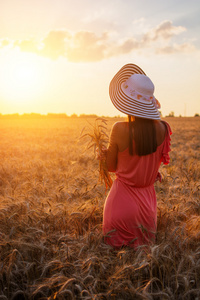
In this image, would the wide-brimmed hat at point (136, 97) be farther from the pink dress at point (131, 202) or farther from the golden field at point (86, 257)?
the golden field at point (86, 257)

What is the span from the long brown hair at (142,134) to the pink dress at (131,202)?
13cm

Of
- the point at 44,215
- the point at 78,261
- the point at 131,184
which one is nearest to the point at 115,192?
the point at 131,184

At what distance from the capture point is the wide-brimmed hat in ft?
6.97

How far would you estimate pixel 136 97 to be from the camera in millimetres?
2174

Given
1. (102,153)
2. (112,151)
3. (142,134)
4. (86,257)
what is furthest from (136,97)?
(86,257)

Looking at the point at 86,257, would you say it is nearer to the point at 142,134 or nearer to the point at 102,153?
the point at 102,153

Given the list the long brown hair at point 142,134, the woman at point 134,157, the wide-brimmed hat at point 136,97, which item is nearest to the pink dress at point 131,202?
the woman at point 134,157

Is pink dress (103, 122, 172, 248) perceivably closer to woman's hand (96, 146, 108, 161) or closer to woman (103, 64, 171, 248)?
woman (103, 64, 171, 248)

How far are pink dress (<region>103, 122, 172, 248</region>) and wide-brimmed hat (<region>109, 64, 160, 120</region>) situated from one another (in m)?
0.33

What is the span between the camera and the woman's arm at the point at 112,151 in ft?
7.47

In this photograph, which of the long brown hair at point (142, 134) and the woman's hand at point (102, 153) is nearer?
the long brown hair at point (142, 134)

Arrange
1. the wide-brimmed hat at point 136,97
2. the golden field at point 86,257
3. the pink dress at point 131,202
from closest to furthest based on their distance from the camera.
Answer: the golden field at point 86,257
the wide-brimmed hat at point 136,97
the pink dress at point 131,202

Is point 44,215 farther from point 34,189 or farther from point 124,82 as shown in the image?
point 124,82

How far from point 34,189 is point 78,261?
2.15 m
